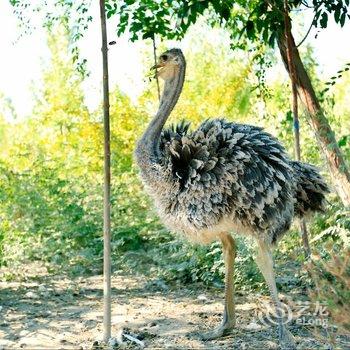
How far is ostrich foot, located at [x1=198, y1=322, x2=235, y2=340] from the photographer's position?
164 inches

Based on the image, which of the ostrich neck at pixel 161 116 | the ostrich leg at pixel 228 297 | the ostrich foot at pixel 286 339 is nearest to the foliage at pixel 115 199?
the ostrich leg at pixel 228 297

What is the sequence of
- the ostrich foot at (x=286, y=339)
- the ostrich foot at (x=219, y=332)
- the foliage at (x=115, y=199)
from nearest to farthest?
the ostrich foot at (x=286, y=339)
the ostrich foot at (x=219, y=332)
the foliage at (x=115, y=199)

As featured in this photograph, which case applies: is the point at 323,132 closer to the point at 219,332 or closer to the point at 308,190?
the point at 308,190

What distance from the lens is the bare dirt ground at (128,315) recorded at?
13.3 feet

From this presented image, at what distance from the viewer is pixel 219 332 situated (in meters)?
4.19

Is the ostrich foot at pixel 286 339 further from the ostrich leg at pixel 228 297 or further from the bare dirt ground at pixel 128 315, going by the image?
the ostrich leg at pixel 228 297

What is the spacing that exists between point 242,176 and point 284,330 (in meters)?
0.80

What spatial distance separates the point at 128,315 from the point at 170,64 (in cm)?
155

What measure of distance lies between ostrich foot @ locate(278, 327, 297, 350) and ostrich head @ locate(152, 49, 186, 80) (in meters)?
1.58

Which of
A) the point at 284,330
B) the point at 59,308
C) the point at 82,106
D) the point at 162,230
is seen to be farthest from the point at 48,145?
the point at 284,330

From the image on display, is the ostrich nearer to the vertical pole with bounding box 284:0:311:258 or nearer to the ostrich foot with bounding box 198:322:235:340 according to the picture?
the ostrich foot with bounding box 198:322:235:340

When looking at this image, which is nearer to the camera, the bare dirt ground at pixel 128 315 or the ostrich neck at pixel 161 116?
the bare dirt ground at pixel 128 315

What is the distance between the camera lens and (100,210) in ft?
21.0

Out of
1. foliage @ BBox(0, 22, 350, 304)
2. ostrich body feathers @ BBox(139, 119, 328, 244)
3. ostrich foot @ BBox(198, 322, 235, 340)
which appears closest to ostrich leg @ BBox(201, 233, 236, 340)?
ostrich foot @ BBox(198, 322, 235, 340)
